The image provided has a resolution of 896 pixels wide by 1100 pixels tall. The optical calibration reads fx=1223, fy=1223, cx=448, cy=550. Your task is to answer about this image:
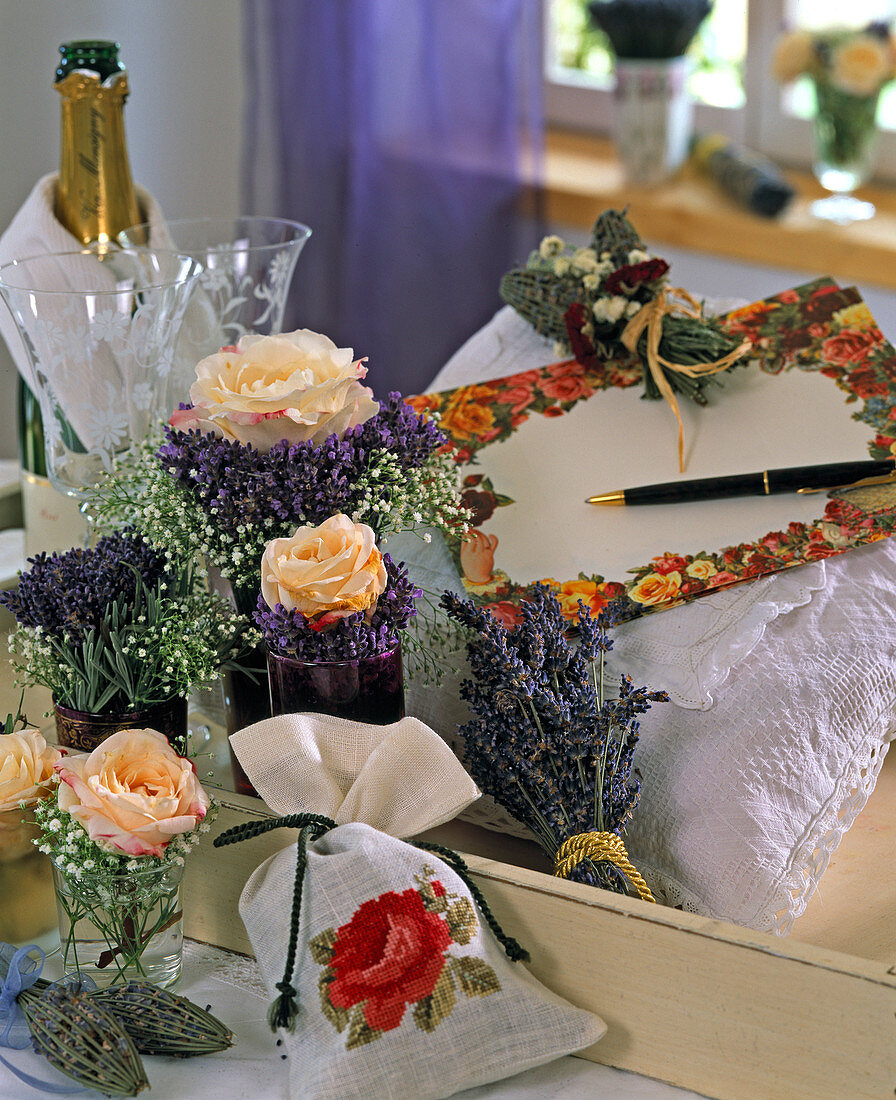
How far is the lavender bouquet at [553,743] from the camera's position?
0.58 metres

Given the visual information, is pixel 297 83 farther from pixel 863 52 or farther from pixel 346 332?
pixel 863 52

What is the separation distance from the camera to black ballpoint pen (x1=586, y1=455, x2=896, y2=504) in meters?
0.74

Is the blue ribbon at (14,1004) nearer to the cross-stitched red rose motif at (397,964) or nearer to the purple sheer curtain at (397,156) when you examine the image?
the cross-stitched red rose motif at (397,964)

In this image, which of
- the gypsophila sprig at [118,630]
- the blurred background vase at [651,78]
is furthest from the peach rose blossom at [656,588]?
the blurred background vase at [651,78]

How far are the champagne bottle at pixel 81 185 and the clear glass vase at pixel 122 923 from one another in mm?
394

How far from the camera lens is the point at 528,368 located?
89cm

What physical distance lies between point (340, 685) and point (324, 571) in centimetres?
7

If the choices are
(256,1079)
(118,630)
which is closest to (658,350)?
(118,630)

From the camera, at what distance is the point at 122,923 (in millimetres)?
552

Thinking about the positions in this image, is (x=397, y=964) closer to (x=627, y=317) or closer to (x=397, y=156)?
(x=627, y=317)

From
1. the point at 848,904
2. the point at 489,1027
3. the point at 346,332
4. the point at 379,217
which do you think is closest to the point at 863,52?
the point at 379,217

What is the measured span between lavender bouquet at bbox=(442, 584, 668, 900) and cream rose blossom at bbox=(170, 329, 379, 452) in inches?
4.5

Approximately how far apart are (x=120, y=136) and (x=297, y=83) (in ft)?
4.79

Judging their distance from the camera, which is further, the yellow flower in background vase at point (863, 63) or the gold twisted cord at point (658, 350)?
the yellow flower in background vase at point (863, 63)
